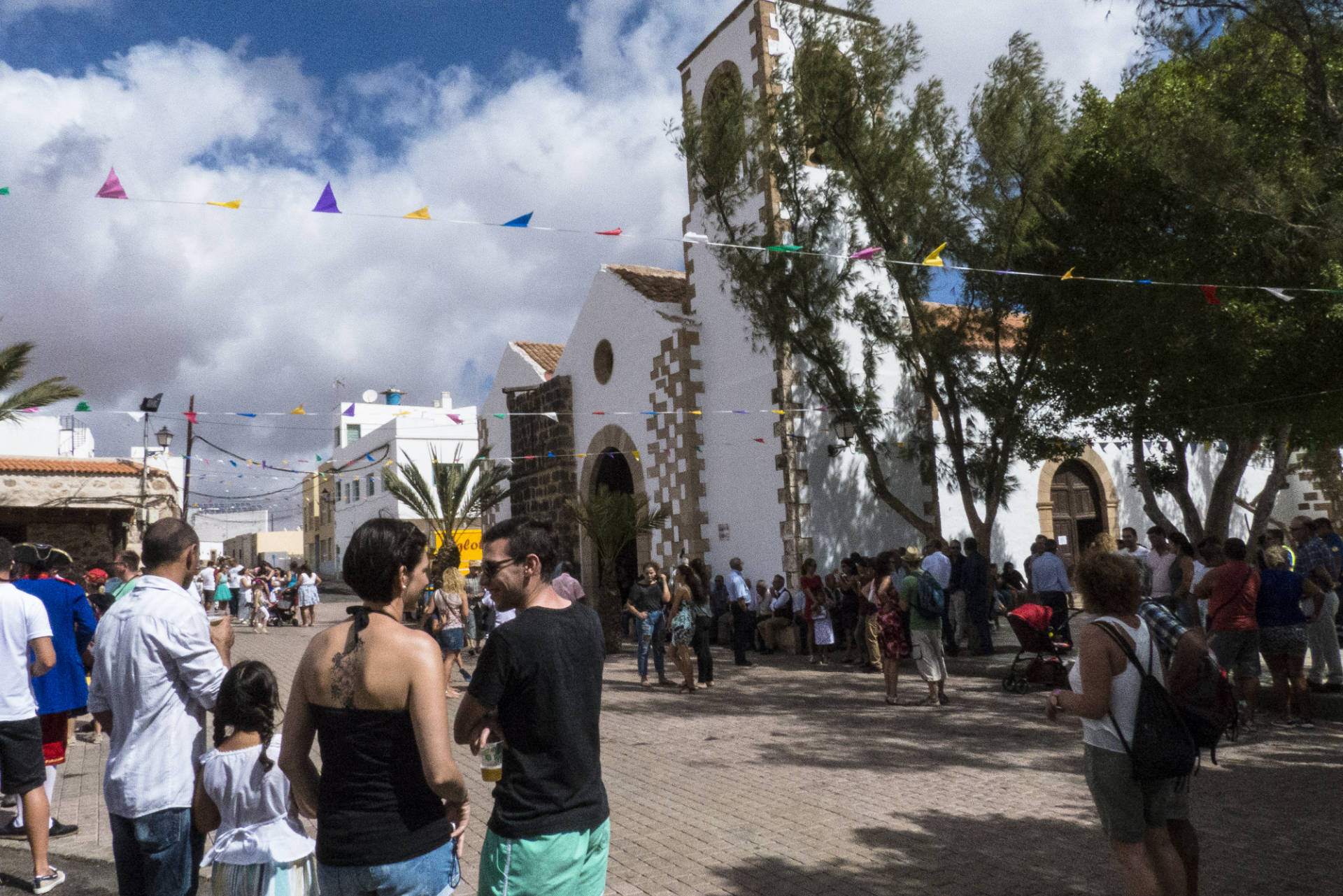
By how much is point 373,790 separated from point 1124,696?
2.58 m

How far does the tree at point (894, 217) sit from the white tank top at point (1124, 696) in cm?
921

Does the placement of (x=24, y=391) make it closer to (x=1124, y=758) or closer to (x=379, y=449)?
(x=1124, y=758)

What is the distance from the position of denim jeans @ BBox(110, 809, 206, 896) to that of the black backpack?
127 inches

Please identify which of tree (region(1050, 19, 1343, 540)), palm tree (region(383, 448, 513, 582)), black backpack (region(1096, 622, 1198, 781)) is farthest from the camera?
palm tree (region(383, 448, 513, 582))

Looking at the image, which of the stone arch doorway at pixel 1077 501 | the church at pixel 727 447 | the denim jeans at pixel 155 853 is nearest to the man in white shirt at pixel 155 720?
the denim jeans at pixel 155 853

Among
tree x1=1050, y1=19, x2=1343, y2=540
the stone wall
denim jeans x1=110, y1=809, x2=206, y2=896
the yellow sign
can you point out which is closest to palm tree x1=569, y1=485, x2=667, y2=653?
the stone wall

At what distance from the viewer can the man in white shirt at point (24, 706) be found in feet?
15.1

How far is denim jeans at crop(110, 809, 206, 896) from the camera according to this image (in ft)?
10.8

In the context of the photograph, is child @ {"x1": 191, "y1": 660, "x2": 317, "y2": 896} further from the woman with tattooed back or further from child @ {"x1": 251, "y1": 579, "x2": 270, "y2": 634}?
child @ {"x1": 251, "y1": 579, "x2": 270, "y2": 634}

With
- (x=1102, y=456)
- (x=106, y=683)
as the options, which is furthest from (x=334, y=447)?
(x=106, y=683)

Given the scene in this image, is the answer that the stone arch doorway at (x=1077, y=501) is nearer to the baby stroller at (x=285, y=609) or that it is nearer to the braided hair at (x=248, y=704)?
the braided hair at (x=248, y=704)

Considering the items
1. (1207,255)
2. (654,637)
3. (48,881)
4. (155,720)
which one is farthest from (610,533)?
(155,720)

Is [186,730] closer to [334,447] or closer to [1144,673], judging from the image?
[1144,673]

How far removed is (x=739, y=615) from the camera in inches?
572
